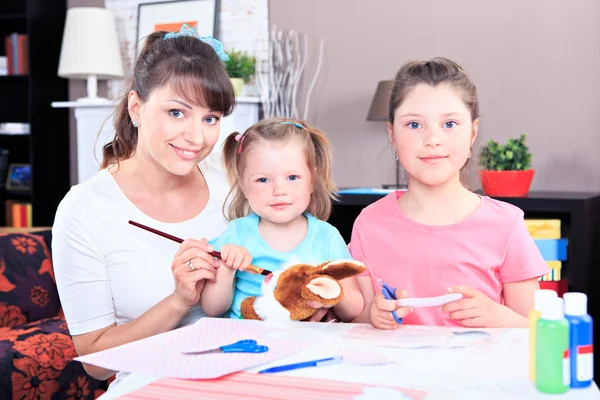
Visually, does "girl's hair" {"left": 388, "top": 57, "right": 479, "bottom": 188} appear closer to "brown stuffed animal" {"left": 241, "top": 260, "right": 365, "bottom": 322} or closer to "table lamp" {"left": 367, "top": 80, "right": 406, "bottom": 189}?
"brown stuffed animal" {"left": 241, "top": 260, "right": 365, "bottom": 322}

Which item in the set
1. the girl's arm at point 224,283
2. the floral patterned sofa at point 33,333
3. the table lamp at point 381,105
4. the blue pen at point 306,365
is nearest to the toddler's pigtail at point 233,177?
the girl's arm at point 224,283

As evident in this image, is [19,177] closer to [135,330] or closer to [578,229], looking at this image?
[578,229]

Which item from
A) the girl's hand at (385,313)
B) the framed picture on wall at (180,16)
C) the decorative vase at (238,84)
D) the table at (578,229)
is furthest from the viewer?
the framed picture on wall at (180,16)

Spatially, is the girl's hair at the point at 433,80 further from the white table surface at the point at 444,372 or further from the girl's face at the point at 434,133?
the white table surface at the point at 444,372

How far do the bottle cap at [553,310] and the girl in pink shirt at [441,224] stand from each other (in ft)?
1.78

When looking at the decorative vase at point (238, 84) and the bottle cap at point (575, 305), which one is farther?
the decorative vase at point (238, 84)

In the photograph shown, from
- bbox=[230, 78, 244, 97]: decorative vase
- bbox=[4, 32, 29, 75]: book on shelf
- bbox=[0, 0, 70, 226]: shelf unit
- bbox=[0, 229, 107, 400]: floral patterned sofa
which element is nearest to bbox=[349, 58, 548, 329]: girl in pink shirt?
bbox=[0, 229, 107, 400]: floral patterned sofa

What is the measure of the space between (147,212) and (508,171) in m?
1.84

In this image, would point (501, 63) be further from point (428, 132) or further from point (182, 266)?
point (182, 266)

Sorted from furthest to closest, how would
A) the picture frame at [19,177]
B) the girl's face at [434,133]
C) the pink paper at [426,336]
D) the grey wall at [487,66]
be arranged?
the picture frame at [19,177] → the grey wall at [487,66] → the girl's face at [434,133] → the pink paper at [426,336]

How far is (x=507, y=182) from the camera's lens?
3.03 meters

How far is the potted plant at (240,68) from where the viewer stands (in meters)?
3.97

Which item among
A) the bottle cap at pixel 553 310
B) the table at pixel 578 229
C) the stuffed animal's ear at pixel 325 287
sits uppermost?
the bottle cap at pixel 553 310

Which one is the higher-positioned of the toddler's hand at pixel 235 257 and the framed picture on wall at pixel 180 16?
the framed picture on wall at pixel 180 16
